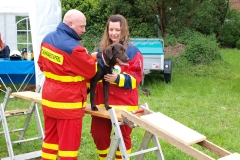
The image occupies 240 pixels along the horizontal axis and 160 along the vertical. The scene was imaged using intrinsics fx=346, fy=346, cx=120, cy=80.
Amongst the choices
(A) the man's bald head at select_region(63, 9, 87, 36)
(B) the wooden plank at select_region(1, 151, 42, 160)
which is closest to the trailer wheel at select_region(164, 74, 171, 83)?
(B) the wooden plank at select_region(1, 151, 42, 160)

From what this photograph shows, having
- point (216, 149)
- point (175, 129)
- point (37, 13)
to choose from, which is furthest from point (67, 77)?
point (37, 13)

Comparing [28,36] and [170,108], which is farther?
[28,36]

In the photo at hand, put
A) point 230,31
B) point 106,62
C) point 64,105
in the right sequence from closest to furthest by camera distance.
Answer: point 64,105
point 106,62
point 230,31

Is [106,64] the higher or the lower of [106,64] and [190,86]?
the higher

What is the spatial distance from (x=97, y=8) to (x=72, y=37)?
1238 centimetres

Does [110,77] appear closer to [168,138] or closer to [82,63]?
[82,63]

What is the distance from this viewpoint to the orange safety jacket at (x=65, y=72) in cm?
292

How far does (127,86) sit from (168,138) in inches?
34.6

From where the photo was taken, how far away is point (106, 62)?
3168 millimetres

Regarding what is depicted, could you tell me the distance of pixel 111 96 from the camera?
3.45 m

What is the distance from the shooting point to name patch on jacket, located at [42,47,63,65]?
294 cm

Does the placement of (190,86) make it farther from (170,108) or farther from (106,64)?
(106,64)

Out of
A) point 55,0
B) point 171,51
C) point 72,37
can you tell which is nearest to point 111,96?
point 72,37

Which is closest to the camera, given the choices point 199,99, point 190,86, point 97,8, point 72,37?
point 72,37
